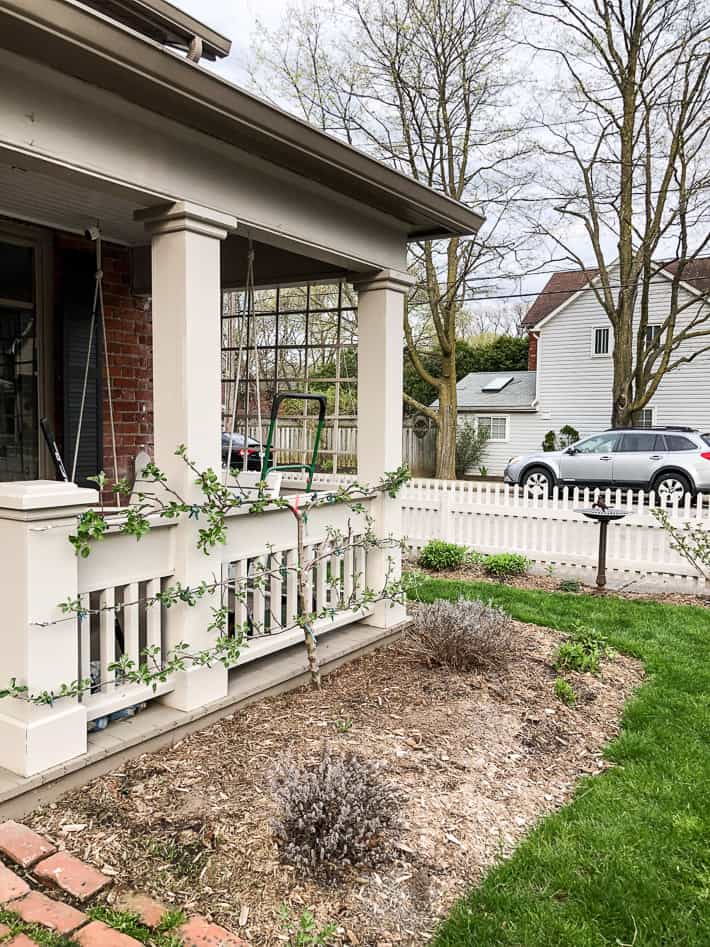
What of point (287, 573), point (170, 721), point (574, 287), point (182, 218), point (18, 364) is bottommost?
point (170, 721)

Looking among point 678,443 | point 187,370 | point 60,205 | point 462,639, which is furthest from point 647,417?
point 187,370

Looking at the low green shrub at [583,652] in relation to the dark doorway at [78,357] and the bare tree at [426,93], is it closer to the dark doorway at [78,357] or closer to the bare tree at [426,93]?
the dark doorway at [78,357]

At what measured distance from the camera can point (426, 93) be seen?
51.5 ft

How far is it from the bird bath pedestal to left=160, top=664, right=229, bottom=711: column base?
4.62 m

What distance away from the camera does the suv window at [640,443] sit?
14.6 m

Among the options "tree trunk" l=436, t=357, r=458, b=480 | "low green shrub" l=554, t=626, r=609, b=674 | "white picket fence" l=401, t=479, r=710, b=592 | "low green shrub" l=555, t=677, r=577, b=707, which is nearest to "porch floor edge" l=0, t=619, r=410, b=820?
"low green shrub" l=554, t=626, r=609, b=674

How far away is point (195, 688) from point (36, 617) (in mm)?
983

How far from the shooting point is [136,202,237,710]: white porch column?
333cm

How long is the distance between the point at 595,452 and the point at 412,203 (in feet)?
38.9

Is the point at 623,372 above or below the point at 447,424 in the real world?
above

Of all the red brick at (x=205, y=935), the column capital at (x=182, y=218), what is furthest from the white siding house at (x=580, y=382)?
the red brick at (x=205, y=935)

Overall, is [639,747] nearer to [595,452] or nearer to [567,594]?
[567,594]

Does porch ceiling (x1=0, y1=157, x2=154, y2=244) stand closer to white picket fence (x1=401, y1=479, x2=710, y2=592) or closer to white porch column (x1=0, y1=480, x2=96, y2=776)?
white porch column (x1=0, y1=480, x2=96, y2=776)

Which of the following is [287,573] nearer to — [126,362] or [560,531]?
[126,362]
